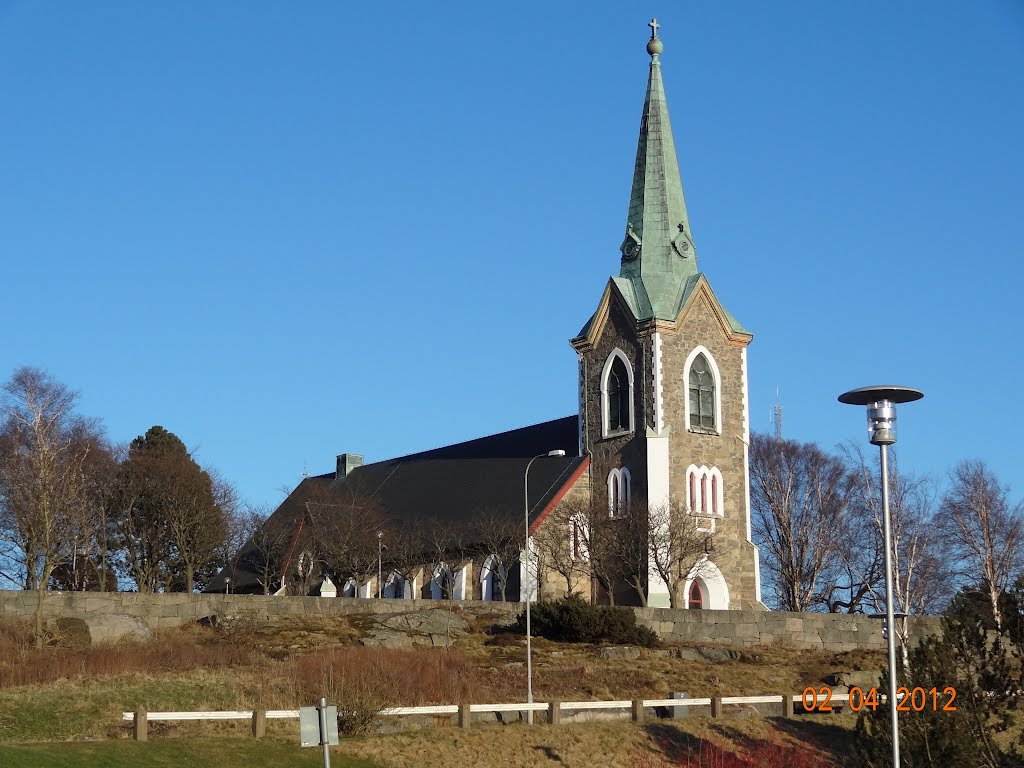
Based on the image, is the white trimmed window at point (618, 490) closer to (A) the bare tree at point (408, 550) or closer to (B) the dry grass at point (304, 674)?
(A) the bare tree at point (408, 550)

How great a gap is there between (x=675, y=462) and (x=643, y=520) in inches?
130

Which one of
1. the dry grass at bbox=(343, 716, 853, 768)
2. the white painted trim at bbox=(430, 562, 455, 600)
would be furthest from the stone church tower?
the dry grass at bbox=(343, 716, 853, 768)

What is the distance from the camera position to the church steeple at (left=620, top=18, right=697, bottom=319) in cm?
6531

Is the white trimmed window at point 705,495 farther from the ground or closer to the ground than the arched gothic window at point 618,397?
closer to the ground

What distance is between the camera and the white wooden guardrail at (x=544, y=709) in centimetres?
3014

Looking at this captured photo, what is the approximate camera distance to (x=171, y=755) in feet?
95.9

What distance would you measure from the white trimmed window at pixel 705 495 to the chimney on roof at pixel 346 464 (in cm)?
2755

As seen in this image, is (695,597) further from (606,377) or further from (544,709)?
(544,709)

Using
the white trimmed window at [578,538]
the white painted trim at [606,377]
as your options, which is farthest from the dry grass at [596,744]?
the white painted trim at [606,377]

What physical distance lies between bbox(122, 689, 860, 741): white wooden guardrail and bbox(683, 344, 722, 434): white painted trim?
2465cm

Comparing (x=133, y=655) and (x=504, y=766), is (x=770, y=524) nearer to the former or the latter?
(x=133, y=655)

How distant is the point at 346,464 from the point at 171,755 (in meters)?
56.5

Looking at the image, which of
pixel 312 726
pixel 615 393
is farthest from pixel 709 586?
pixel 312 726

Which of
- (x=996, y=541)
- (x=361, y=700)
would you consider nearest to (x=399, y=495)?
(x=996, y=541)
